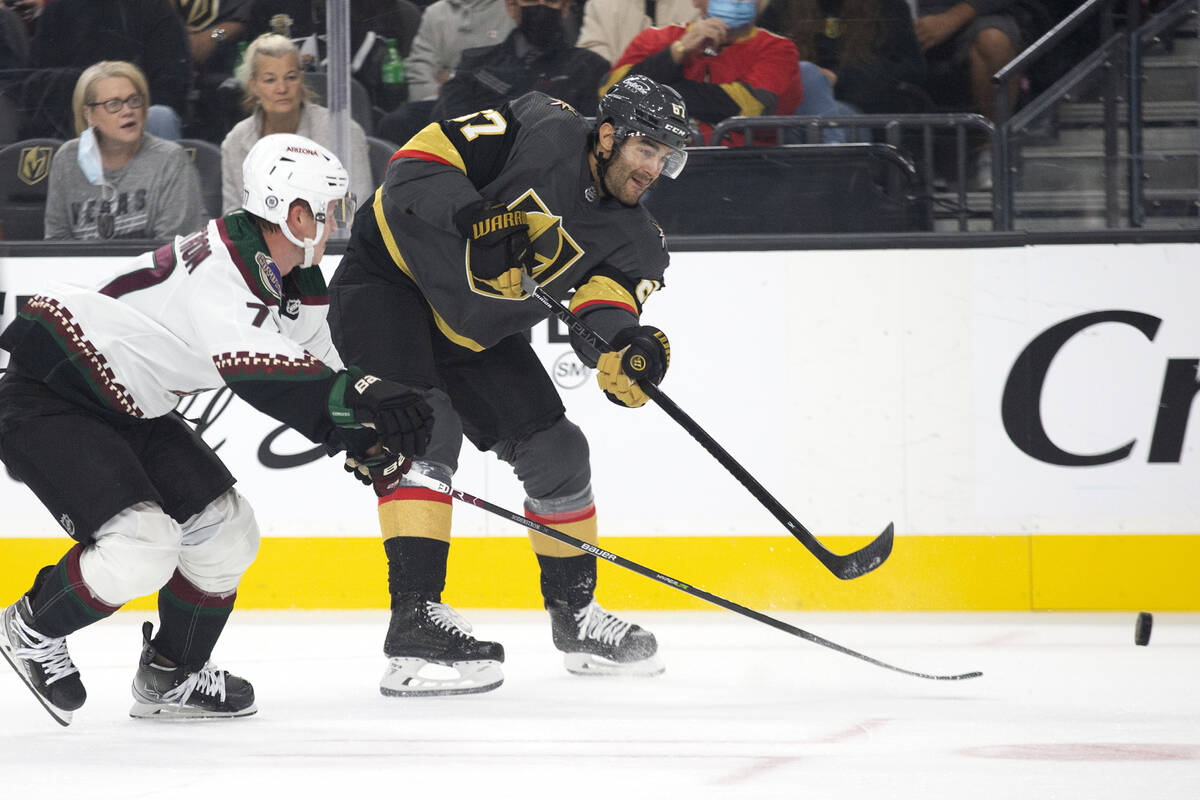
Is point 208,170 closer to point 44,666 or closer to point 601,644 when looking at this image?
point 601,644

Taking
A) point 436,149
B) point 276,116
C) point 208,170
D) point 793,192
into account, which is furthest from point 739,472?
point 208,170

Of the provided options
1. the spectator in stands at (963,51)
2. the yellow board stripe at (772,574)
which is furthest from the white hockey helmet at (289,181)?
the spectator in stands at (963,51)

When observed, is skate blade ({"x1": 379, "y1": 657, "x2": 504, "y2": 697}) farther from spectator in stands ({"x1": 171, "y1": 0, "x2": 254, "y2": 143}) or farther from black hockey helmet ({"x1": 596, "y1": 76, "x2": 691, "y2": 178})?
spectator in stands ({"x1": 171, "y1": 0, "x2": 254, "y2": 143})

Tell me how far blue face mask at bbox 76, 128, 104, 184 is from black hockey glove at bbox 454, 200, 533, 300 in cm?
198

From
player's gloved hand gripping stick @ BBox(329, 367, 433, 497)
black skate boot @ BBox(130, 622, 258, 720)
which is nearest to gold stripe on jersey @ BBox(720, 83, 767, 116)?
player's gloved hand gripping stick @ BBox(329, 367, 433, 497)

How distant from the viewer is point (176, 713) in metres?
2.97

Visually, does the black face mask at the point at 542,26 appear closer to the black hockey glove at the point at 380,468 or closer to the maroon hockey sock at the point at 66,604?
the black hockey glove at the point at 380,468

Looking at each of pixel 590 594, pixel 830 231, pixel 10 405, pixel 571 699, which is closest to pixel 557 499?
pixel 590 594

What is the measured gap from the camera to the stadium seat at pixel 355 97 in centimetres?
476

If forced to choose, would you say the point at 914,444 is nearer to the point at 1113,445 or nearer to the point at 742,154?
the point at 1113,445

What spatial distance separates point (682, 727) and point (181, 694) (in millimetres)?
912

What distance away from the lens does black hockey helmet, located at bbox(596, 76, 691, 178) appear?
3234 millimetres

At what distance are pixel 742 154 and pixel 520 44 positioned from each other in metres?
0.74

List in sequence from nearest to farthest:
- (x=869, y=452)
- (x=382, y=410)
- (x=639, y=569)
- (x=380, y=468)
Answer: (x=382, y=410) < (x=380, y=468) < (x=639, y=569) < (x=869, y=452)
